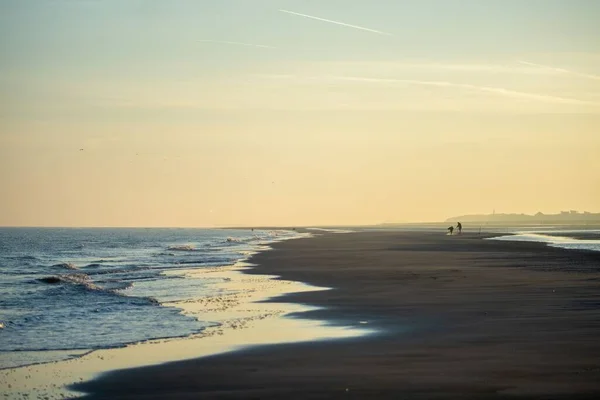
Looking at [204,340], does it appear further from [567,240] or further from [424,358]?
[567,240]

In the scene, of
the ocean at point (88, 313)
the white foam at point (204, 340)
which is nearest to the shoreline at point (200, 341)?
the white foam at point (204, 340)

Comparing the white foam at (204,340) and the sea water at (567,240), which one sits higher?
the sea water at (567,240)

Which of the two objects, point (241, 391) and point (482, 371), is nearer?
point (241, 391)

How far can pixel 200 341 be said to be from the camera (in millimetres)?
18922

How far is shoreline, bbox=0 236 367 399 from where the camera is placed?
14.7 m

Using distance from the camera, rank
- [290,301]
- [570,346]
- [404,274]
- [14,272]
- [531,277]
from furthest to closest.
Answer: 1. [14,272]
2. [404,274]
3. [531,277]
4. [290,301]
5. [570,346]

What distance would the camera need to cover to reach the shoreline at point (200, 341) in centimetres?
1466

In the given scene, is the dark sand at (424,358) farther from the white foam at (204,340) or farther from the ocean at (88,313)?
the ocean at (88,313)

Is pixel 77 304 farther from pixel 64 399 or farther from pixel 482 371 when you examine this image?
pixel 482 371

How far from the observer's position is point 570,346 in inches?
640

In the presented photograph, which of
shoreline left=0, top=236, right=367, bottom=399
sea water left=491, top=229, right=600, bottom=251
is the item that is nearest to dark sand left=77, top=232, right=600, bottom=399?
shoreline left=0, top=236, right=367, bottom=399

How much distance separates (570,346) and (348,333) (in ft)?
18.0

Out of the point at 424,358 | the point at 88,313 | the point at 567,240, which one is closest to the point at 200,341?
the point at 424,358

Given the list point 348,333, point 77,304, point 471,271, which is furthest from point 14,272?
point 348,333
